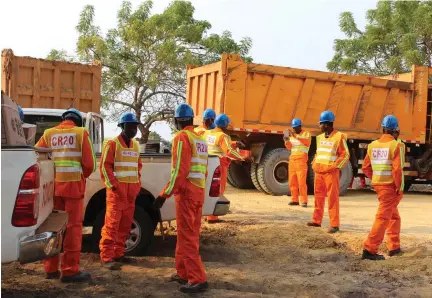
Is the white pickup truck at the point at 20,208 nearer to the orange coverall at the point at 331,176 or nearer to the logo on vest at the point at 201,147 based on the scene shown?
the logo on vest at the point at 201,147

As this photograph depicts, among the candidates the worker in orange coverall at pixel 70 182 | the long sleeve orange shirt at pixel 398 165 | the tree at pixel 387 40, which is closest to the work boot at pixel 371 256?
the long sleeve orange shirt at pixel 398 165

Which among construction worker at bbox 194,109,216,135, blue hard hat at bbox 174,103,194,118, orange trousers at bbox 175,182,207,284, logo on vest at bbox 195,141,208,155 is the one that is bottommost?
orange trousers at bbox 175,182,207,284

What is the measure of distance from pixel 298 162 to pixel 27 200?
781cm

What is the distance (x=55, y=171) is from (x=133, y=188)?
0.92 meters

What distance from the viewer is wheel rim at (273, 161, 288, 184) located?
514 inches

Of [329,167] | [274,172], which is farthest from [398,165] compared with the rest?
[274,172]

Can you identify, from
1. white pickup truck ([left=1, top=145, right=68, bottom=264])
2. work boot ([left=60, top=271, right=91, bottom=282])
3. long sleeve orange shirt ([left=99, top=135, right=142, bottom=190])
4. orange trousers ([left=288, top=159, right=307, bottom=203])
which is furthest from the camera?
orange trousers ([left=288, top=159, right=307, bottom=203])

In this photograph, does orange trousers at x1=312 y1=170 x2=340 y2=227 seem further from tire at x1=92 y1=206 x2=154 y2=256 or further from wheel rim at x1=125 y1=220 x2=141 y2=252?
wheel rim at x1=125 y1=220 x2=141 y2=252

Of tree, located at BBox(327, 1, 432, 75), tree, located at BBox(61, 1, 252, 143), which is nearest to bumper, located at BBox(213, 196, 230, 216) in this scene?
tree, located at BBox(61, 1, 252, 143)

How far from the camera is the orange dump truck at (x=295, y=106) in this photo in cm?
1254

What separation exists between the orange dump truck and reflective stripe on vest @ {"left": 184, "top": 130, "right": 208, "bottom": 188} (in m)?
7.45

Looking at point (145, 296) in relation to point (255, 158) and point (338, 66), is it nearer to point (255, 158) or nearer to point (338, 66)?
point (255, 158)

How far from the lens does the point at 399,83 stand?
14.1 meters

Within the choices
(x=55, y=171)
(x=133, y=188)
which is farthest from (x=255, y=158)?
(x=55, y=171)
